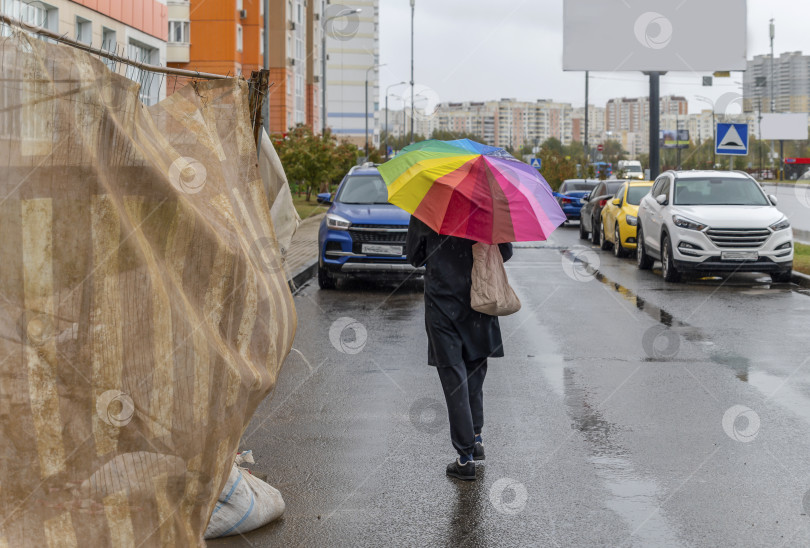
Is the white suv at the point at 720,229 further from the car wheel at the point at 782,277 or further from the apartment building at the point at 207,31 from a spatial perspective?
the apartment building at the point at 207,31

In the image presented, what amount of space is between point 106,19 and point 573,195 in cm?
1689

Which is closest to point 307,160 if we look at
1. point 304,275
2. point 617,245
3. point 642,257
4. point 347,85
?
point 617,245

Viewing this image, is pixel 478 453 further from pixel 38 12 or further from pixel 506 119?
pixel 506 119

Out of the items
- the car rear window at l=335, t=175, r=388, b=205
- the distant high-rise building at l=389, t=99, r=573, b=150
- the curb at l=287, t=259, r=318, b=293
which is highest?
the distant high-rise building at l=389, t=99, r=573, b=150

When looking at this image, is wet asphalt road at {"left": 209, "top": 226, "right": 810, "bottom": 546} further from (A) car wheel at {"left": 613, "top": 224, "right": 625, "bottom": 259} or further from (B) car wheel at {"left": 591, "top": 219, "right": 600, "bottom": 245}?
(B) car wheel at {"left": 591, "top": 219, "right": 600, "bottom": 245}

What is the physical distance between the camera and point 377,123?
7077 inches

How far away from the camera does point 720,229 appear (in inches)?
653

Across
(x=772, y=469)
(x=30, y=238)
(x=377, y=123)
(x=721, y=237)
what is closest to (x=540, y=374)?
(x=772, y=469)

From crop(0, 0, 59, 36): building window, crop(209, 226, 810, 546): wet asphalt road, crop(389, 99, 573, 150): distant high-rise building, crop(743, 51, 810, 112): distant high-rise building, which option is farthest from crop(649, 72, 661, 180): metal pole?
crop(389, 99, 573, 150): distant high-rise building

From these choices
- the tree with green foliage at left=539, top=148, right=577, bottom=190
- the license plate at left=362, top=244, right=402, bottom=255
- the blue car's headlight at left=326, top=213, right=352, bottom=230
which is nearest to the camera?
the license plate at left=362, top=244, right=402, bottom=255

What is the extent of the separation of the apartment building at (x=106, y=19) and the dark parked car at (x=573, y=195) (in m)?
13.6

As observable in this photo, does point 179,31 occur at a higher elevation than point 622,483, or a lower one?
higher

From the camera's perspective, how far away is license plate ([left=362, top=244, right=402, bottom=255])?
1582 cm

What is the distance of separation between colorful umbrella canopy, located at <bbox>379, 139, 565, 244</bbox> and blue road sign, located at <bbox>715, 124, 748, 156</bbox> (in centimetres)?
2262
